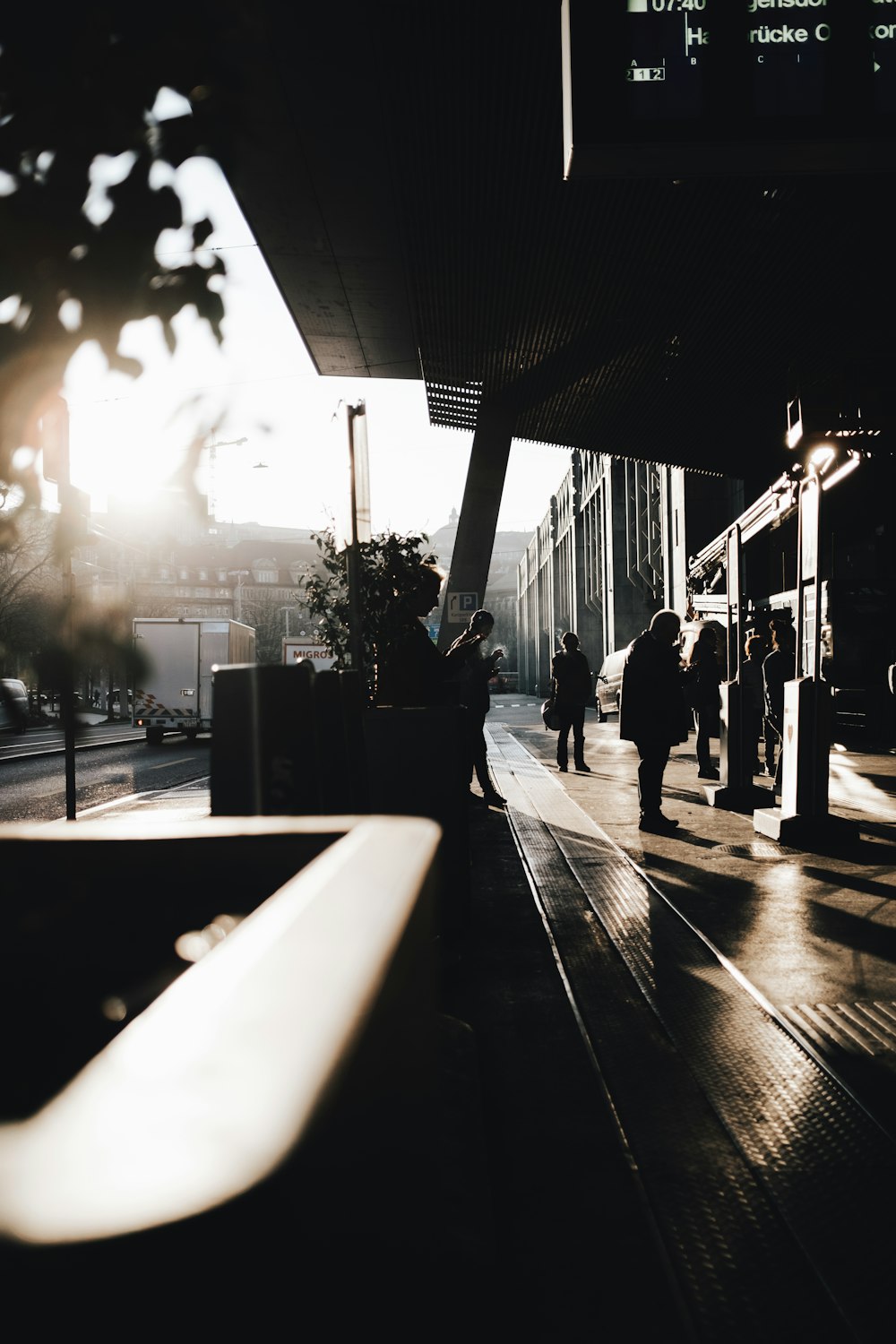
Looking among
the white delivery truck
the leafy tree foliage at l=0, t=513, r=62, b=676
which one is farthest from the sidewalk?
the white delivery truck

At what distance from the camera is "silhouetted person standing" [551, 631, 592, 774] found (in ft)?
44.2

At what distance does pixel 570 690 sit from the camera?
44.4ft

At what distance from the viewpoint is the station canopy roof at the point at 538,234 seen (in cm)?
832

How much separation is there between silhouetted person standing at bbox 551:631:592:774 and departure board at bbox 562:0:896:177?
7865 millimetres

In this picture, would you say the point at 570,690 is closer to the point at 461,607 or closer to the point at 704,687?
the point at 704,687

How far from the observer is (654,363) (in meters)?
16.3

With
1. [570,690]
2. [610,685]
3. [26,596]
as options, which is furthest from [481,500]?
[26,596]

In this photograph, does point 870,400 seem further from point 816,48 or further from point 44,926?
point 44,926

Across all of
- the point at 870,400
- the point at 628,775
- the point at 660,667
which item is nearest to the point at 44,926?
the point at 660,667

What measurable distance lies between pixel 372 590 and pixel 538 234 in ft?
18.7

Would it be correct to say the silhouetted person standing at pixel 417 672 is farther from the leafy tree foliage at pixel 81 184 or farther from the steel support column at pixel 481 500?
the steel support column at pixel 481 500

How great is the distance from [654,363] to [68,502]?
1563cm

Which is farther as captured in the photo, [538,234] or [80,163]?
[538,234]

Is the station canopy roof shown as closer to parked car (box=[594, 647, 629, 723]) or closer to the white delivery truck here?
parked car (box=[594, 647, 629, 723])
